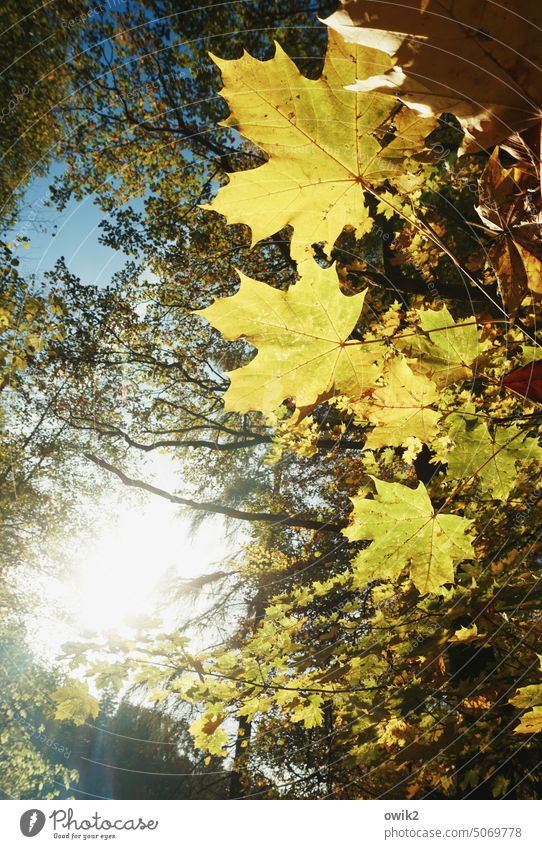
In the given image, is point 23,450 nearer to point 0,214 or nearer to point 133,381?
point 133,381

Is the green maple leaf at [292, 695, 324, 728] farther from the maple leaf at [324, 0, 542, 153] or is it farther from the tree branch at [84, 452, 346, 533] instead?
the maple leaf at [324, 0, 542, 153]

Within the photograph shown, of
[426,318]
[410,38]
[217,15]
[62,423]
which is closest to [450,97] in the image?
[410,38]

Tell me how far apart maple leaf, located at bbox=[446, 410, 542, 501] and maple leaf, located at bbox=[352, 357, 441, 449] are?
0.19m

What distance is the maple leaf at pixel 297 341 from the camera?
946mm

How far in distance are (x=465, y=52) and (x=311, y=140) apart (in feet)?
1.21

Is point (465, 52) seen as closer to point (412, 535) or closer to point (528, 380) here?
point (528, 380)

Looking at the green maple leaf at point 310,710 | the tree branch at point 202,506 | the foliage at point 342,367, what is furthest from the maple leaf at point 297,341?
the tree branch at point 202,506

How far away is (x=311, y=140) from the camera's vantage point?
3.00ft

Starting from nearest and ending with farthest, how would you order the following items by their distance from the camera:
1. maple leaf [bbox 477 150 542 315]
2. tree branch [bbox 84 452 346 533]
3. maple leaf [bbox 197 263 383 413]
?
maple leaf [bbox 477 150 542 315], maple leaf [bbox 197 263 383 413], tree branch [bbox 84 452 346 533]

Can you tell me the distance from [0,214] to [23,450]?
400cm

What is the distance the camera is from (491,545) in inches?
112

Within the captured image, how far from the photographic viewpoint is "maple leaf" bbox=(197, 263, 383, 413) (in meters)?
0.95

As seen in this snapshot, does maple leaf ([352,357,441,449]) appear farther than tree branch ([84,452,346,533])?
No
